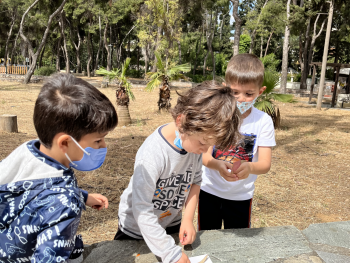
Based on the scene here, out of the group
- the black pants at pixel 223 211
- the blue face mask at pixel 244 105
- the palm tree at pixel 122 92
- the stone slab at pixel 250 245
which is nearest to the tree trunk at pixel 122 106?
the palm tree at pixel 122 92

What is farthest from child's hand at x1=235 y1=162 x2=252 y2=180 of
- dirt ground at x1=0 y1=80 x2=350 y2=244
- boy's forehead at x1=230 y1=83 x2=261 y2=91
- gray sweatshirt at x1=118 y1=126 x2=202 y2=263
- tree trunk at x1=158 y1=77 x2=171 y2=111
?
tree trunk at x1=158 y1=77 x2=171 y2=111

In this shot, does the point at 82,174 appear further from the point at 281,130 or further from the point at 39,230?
the point at 281,130

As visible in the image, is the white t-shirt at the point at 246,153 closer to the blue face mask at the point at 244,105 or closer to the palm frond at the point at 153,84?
the blue face mask at the point at 244,105

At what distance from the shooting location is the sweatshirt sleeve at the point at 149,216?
1322 mm

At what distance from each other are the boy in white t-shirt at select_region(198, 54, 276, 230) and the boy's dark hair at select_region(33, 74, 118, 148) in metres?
0.92

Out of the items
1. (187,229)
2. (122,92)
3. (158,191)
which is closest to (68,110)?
(158,191)

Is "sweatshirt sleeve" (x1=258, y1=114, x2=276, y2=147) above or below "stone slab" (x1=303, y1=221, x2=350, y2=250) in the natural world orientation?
above

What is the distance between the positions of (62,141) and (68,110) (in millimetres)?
112

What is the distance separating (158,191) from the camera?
4.84ft

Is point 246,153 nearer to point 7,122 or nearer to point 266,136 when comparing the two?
point 266,136

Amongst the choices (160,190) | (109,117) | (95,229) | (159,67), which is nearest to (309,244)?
(160,190)

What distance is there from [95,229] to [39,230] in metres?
2.29

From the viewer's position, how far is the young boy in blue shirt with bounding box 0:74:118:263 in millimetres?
962

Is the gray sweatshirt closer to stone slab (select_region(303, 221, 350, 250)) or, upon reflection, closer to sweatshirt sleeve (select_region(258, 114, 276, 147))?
sweatshirt sleeve (select_region(258, 114, 276, 147))
